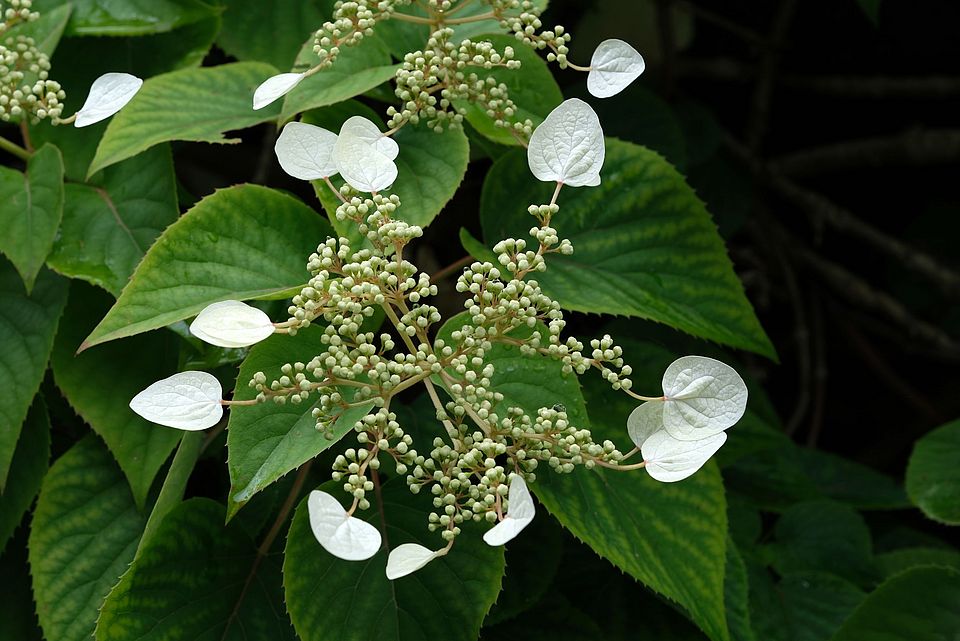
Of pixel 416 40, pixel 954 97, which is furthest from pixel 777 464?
pixel 954 97

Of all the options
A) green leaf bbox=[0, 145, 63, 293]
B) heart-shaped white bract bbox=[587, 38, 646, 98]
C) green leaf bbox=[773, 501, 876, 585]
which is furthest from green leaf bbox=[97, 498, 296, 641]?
green leaf bbox=[773, 501, 876, 585]

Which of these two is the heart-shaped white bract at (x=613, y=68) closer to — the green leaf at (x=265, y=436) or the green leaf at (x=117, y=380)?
the green leaf at (x=265, y=436)

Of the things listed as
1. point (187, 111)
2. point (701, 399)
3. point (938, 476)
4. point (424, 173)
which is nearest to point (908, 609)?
point (938, 476)

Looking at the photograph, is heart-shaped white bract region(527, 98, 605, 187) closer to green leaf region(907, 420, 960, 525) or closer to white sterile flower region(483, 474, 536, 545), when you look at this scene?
white sterile flower region(483, 474, 536, 545)

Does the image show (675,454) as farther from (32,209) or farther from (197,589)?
(32,209)

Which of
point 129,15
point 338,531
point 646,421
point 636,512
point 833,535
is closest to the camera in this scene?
point 338,531

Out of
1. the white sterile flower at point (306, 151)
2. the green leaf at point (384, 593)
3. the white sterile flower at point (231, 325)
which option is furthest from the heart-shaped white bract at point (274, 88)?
the green leaf at point (384, 593)
